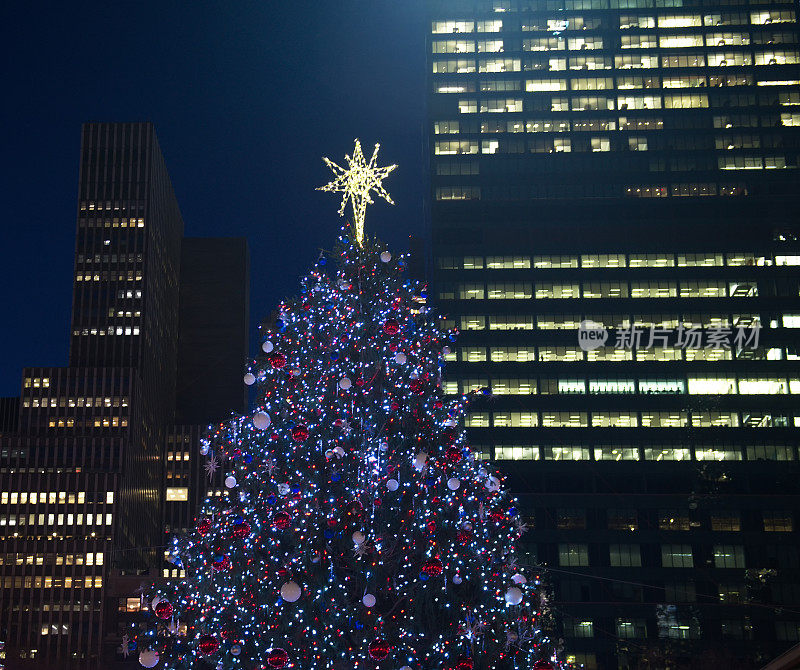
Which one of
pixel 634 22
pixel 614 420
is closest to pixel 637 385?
pixel 614 420

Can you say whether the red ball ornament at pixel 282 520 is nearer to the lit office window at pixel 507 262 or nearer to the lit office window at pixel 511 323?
the lit office window at pixel 511 323

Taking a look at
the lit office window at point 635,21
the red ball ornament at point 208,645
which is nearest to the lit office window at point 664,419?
the lit office window at point 635,21

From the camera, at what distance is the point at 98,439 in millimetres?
130875

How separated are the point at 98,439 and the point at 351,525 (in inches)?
4696

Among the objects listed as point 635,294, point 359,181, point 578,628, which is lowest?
point 578,628

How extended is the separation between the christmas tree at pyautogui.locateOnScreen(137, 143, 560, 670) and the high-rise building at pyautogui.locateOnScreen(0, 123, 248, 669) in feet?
333

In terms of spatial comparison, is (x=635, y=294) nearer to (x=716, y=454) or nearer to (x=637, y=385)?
(x=637, y=385)

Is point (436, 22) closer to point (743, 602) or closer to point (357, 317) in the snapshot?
point (743, 602)

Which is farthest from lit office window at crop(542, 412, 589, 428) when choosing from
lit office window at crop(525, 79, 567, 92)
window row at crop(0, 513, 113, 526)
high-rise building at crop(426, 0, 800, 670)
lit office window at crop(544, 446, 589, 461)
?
window row at crop(0, 513, 113, 526)

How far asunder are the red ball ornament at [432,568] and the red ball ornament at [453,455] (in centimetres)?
268

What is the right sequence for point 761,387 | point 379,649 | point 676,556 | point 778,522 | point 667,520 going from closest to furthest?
point 379,649
point 676,556
point 667,520
point 778,522
point 761,387

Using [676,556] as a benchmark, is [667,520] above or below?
above

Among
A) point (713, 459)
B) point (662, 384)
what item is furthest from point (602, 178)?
point (713, 459)

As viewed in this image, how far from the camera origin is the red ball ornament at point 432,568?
1817 centimetres
